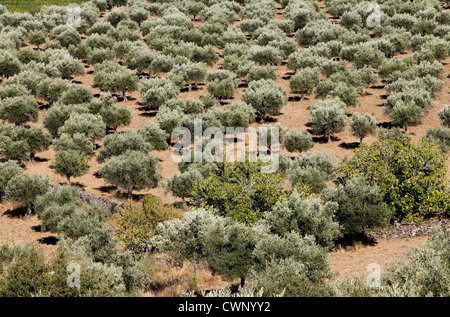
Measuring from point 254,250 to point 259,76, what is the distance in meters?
61.1

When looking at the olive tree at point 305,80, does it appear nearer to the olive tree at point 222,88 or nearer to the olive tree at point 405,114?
the olive tree at point 222,88

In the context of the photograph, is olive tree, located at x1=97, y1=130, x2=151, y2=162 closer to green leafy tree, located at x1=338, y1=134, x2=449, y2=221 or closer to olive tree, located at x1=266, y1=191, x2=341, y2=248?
olive tree, located at x1=266, y1=191, x2=341, y2=248

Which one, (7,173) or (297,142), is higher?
(7,173)

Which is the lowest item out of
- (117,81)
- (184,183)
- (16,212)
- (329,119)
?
(16,212)

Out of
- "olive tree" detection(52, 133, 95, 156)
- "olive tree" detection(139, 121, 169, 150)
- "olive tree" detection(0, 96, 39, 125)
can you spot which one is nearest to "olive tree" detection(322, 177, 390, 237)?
"olive tree" detection(139, 121, 169, 150)

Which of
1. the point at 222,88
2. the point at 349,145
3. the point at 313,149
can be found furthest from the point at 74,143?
the point at 349,145

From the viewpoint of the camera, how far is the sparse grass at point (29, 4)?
146125mm

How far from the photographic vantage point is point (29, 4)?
153125 mm

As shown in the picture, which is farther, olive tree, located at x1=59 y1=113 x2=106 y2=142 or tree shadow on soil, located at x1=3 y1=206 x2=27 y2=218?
olive tree, located at x1=59 y1=113 x2=106 y2=142

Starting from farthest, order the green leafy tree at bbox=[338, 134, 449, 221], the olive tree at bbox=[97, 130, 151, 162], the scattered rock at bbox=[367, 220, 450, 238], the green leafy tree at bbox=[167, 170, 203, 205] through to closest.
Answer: the olive tree at bbox=[97, 130, 151, 162] → the green leafy tree at bbox=[167, 170, 203, 205] → the scattered rock at bbox=[367, 220, 450, 238] → the green leafy tree at bbox=[338, 134, 449, 221]

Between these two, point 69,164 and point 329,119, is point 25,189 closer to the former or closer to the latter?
point 69,164

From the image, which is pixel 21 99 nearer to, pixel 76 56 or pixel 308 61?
pixel 76 56

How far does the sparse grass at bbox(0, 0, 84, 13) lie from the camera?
479 ft
